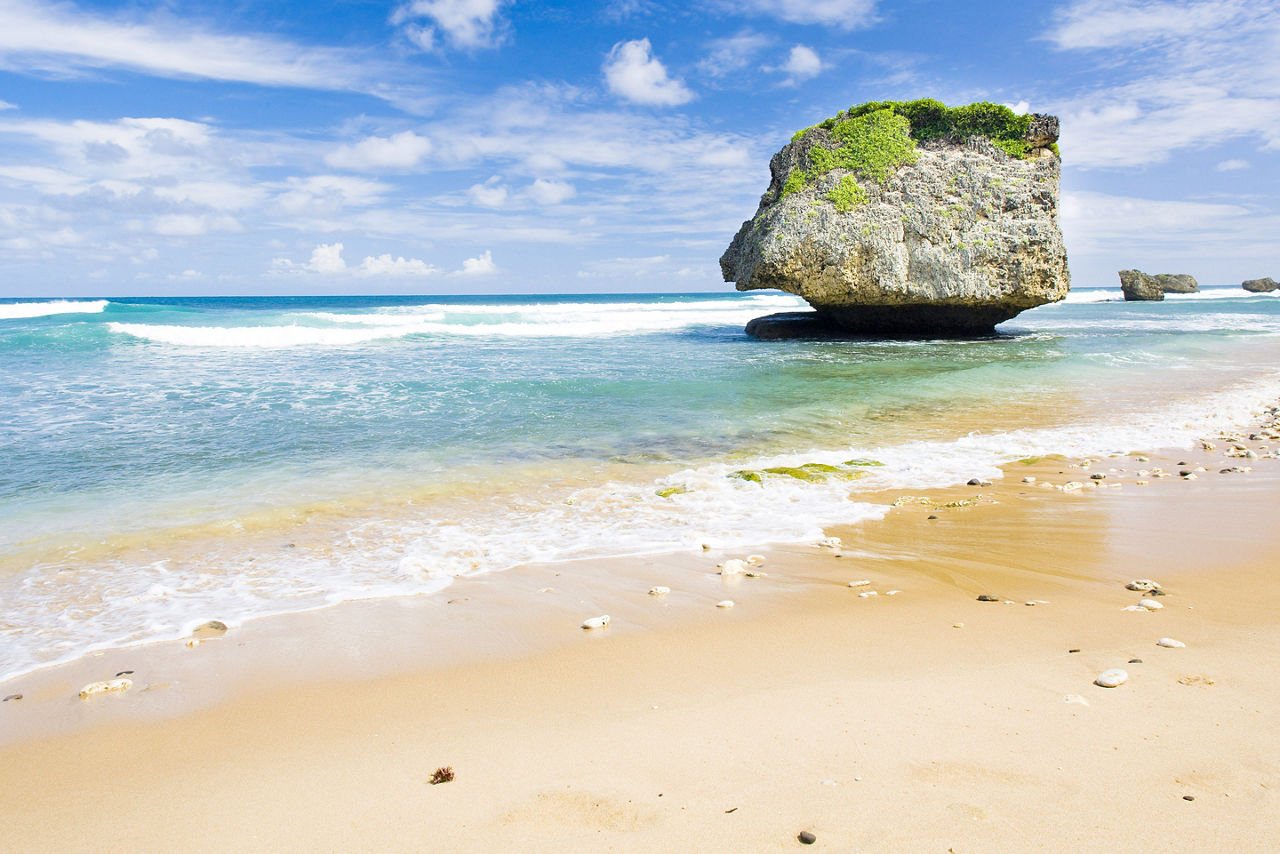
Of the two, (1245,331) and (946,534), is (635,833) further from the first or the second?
(1245,331)

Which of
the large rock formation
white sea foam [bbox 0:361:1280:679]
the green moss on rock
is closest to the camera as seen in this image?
white sea foam [bbox 0:361:1280:679]

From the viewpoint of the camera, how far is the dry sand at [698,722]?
2.41 m

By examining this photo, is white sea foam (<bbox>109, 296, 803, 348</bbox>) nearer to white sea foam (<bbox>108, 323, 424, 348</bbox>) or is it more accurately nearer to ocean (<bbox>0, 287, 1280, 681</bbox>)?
white sea foam (<bbox>108, 323, 424, 348</bbox>)

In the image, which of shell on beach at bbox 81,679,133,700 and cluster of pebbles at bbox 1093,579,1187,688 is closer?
cluster of pebbles at bbox 1093,579,1187,688

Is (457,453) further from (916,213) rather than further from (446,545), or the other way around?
(916,213)

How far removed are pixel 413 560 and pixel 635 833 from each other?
3.55 metres

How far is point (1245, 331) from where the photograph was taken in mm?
29578

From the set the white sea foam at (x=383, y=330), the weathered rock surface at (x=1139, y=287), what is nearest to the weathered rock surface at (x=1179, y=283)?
the weathered rock surface at (x=1139, y=287)

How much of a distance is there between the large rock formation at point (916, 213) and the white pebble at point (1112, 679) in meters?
20.1

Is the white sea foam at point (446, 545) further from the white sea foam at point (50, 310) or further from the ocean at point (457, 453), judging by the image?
the white sea foam at point (50, 310)

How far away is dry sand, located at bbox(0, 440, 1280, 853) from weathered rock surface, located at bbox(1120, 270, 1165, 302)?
253 ft

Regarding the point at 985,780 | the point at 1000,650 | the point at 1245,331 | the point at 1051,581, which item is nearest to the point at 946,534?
the point at 1051,581

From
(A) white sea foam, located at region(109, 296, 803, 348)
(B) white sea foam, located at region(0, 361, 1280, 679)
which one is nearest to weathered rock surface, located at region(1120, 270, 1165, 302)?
(A) white sea foam, located at region(109, 296, 803, 348)

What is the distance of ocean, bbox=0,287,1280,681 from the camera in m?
5.32
